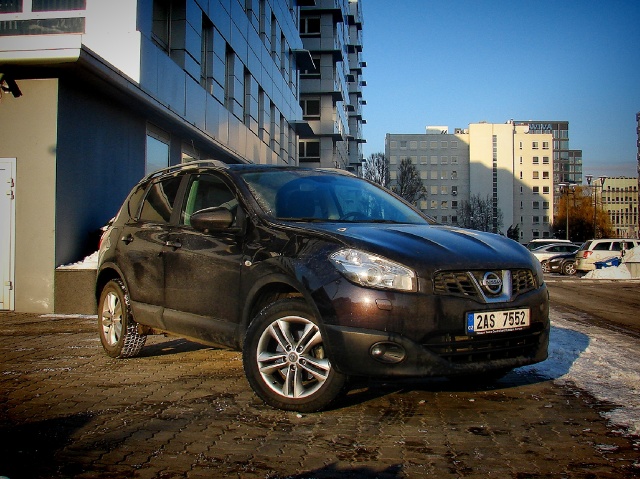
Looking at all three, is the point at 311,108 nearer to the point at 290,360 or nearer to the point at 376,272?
the point at 290,360

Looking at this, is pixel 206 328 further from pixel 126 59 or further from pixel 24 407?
pixel 126 59

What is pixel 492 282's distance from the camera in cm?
402

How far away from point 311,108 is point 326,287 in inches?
1983

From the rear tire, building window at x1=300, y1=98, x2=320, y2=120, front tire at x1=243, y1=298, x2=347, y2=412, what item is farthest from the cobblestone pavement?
building window at x1=300, y1=98, x2=320, y2=120

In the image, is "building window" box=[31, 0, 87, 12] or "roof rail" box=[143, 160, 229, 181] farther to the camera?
"building window" box=[31, 0, 87, 12]

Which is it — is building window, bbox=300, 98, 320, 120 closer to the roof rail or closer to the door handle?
the roof rail

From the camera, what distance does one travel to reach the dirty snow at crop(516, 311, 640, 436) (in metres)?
4.16

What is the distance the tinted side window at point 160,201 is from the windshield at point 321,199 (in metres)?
0.95

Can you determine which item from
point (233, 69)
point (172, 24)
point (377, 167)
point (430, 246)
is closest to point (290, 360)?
point (430, 246)

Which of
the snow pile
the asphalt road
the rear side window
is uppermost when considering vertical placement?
the rear side window

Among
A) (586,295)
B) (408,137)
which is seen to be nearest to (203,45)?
(586,295)

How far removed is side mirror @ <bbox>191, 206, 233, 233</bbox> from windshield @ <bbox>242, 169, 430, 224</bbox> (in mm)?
288

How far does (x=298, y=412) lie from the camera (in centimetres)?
406

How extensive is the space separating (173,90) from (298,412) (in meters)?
11.6
